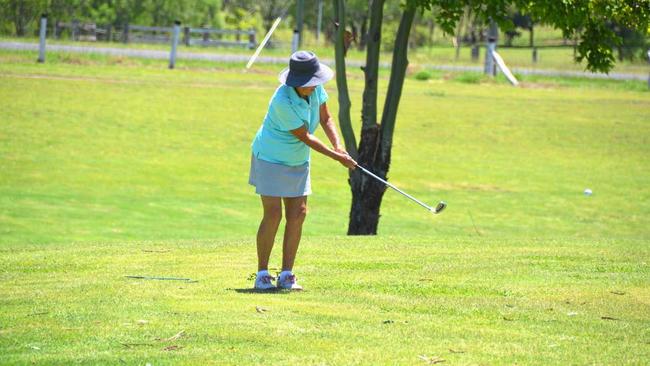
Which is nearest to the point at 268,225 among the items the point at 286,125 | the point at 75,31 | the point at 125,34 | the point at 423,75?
the point at 286,125

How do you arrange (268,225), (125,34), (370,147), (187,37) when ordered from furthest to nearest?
(125,34)
(187,37)
(370,147)
(268,225)

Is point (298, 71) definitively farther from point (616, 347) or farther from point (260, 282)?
point (616, 347)

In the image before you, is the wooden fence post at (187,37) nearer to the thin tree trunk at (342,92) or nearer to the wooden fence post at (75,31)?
the wooden fence post at (75,31)

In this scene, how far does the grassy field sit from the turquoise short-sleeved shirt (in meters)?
1.04

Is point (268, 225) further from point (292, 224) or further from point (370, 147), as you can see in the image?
point (370, 147)

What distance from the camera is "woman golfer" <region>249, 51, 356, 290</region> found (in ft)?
30.3

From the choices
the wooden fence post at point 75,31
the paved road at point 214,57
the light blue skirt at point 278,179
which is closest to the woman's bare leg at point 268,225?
the light blue skirt at point 278,179

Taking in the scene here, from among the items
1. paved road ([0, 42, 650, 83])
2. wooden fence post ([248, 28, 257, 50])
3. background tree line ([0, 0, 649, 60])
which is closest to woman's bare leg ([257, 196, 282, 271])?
paved road ([0, 42, 650, 83])

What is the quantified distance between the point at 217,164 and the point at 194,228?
18.8 feet

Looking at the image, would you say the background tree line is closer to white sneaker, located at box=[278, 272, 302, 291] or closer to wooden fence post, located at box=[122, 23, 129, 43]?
wooden fence post, located at box=[122, 23, 129, 43]

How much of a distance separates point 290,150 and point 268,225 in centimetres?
62

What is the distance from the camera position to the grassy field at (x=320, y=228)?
7.72 metres

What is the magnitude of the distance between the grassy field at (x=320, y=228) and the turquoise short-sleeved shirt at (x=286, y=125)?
1037 mm

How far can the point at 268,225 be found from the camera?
962 cm
